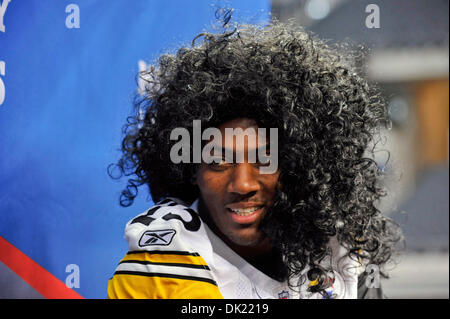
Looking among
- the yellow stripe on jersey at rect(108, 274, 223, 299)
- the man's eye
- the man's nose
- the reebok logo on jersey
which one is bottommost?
the yellow stripe on jersey at rect(108, 274, 223, 299)

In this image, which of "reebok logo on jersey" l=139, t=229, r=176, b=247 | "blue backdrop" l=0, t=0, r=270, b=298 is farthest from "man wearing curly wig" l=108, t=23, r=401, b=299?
"blue backdrop" l=0, t=0, r=270, b=298

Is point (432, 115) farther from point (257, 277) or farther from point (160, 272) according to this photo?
point (160, 272)

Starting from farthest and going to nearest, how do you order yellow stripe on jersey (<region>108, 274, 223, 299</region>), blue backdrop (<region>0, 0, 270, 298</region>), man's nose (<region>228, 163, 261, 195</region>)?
blue backdrop (<region>0, 0, 270, 298</region>)
man's nose (<region>228, 163, 261, 195</region>)
yellow stripe on jersey (<region>108, 274, 223, 299</region>)

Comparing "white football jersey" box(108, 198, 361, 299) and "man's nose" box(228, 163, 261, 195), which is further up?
"man's nose" box(228, 163, 261, 195)

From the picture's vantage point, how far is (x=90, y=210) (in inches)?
71.6

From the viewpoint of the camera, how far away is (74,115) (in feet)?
5.95

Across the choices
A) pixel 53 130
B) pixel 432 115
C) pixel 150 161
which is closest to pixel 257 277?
pixel 150 161

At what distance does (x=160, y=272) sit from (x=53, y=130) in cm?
76

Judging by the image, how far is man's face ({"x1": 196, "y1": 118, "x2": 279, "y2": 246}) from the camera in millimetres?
1462

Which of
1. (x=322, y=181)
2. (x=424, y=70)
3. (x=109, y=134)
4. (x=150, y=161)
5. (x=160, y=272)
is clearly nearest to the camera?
(x=160, y=272)

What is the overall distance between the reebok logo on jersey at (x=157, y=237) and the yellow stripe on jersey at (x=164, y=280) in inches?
1.0

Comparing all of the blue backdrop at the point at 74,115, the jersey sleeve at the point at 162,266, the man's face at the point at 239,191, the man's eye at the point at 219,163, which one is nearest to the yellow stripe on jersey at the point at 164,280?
the jersey sleeve at the point at 162,266

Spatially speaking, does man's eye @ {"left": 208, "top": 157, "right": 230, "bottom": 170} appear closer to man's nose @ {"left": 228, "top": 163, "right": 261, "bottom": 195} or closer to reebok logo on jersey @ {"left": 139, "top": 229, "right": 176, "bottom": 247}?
man's nose @ {"left": 228, "top": 163, "right": 261, "bottom": 195}

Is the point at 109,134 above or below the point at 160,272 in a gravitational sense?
above
